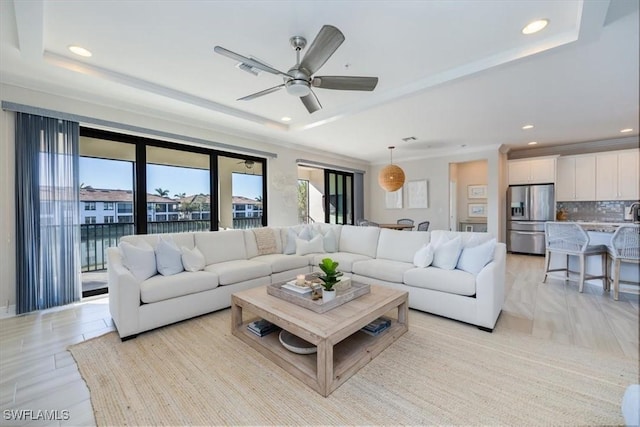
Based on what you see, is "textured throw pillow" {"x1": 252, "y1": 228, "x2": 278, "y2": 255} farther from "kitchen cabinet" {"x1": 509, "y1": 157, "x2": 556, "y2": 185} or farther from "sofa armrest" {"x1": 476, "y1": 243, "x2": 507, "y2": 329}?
"kitchen cabinet" {"x1": 509, "y1": 157, "x2": 556, "y2": 185}

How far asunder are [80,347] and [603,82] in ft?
17.6

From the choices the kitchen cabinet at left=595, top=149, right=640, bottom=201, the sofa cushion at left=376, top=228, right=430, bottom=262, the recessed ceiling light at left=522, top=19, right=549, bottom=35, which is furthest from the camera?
the sofa cushion at left=376, top=228, right=430, bottom=262

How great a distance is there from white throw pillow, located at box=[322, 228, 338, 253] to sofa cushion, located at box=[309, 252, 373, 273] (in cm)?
12

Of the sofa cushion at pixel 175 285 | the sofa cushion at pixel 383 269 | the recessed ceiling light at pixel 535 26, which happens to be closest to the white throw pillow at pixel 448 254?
the sofa cushion at pixel 383 269

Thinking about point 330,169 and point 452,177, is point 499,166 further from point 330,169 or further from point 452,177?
point 330,169

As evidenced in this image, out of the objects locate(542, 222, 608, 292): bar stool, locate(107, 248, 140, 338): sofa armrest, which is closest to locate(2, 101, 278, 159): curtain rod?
locate(107, 248, 140, 338): sofa armrest

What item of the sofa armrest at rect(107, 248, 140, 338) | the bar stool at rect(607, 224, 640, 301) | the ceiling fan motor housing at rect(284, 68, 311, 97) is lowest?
the sofa armrest at rect(107, 248, 140, 338)

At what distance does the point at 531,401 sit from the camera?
1.67 metres

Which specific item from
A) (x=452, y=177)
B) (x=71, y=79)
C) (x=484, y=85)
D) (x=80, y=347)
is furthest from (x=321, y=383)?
(x=452, y=177)

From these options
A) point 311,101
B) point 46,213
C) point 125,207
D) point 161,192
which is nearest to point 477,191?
point 311,101

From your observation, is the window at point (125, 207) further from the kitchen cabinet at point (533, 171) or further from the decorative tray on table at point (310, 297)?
the kitchen cabinet at point (533, 171)

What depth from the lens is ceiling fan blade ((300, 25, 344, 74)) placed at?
5.87ft

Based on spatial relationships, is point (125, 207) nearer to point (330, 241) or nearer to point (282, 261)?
point (282, 261)

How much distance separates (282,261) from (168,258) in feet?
4.51
